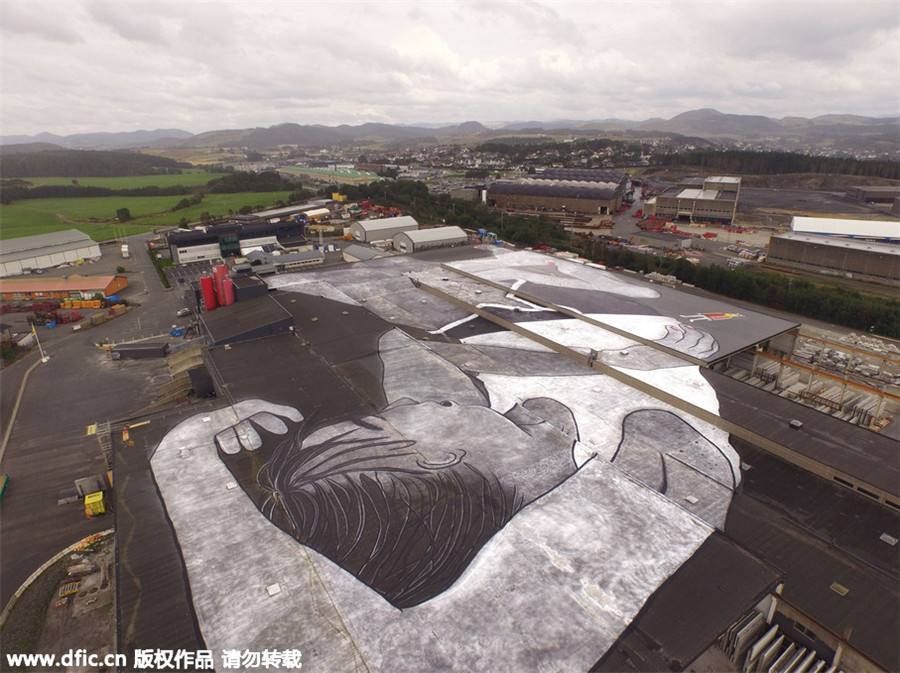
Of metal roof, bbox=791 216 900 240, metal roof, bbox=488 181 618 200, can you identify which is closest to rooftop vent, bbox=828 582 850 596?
metal roof, bbox=791 216 900 240

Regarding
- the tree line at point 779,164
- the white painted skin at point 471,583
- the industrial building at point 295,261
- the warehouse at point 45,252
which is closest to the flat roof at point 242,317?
the industrial building at point 295,261

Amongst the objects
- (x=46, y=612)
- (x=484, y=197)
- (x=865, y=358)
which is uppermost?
(x=484, y=197)

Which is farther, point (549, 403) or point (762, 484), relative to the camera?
point (549, 403)

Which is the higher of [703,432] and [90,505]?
[703,432]

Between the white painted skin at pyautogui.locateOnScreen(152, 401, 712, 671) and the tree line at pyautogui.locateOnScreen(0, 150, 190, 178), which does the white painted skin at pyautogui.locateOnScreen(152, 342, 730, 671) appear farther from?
the tree line at pyautogui.locateOnScreen(0, 150, 190, 178)

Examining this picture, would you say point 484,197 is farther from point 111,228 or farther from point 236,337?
point 236,337

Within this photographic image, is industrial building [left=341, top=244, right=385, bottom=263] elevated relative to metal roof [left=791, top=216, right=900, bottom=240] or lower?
lower

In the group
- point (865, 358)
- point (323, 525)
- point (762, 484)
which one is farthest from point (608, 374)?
point (865, 358)
